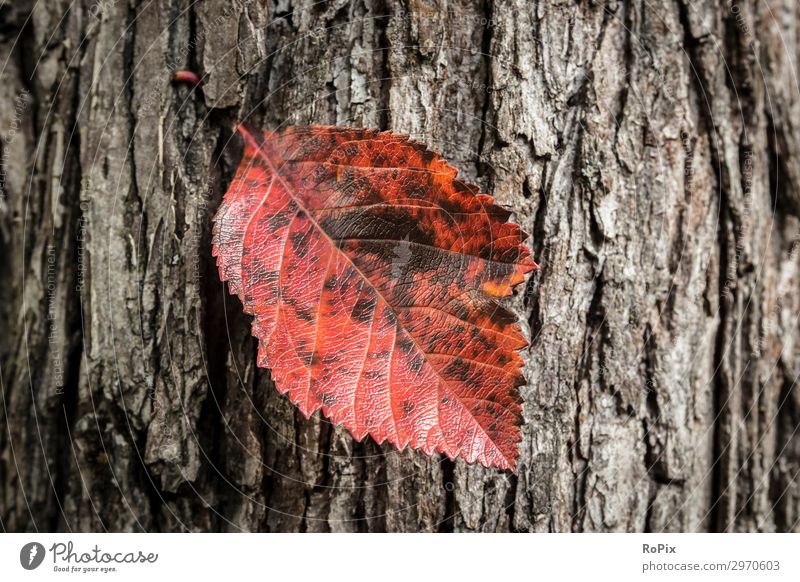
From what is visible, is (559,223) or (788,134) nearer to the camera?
(559,223)

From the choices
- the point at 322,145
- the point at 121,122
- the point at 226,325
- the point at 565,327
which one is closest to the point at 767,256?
the point at 565,327

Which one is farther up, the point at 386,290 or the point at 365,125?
the point at 365,125
